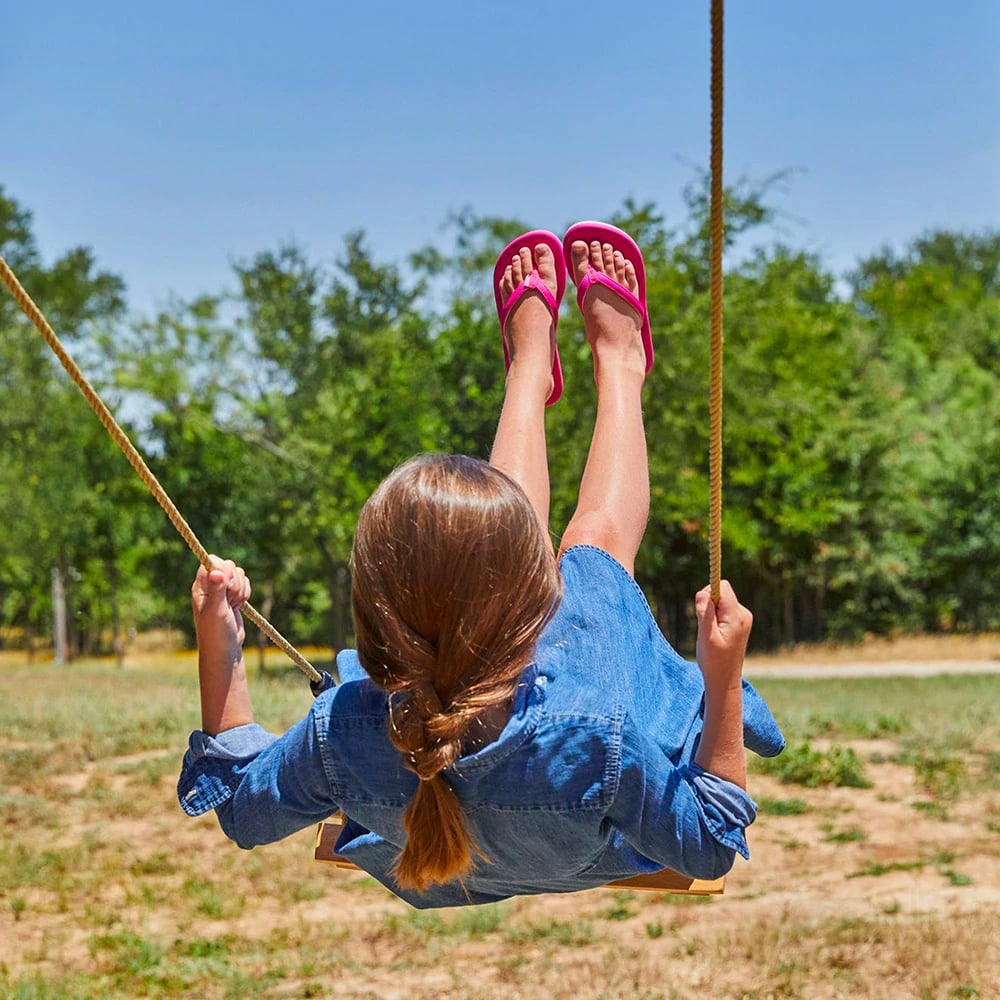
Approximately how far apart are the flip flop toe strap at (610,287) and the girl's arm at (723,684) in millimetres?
1204

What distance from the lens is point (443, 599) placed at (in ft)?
5.23

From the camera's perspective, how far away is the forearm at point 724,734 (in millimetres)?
1789

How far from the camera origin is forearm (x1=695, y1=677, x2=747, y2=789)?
5.87 ft

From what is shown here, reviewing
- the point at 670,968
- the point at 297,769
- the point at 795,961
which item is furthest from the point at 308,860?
the point at 297,769

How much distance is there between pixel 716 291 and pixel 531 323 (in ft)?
3.96

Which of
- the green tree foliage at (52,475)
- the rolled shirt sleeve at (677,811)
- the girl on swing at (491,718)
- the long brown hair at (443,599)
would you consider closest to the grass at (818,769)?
the girl on swing at (491,718)

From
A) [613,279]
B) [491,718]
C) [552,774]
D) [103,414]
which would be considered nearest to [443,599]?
[491,718]

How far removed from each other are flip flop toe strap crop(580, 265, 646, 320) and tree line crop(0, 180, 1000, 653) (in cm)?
1419

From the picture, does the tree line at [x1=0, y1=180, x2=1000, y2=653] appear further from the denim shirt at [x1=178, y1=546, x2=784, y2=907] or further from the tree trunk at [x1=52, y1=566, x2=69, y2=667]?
the denim shirt at [x1=178, y1=546, x2=784, y2=907]

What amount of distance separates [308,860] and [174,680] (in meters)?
8.88

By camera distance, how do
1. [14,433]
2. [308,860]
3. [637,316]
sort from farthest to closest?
1. [14,433]
2. [308,860]
3. [637,316]

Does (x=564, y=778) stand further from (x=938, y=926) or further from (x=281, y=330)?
(x=281, y=330)

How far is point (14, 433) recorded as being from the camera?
22156mm

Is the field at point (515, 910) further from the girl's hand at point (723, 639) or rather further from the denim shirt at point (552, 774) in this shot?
the girl's hand at point (723, 639)
